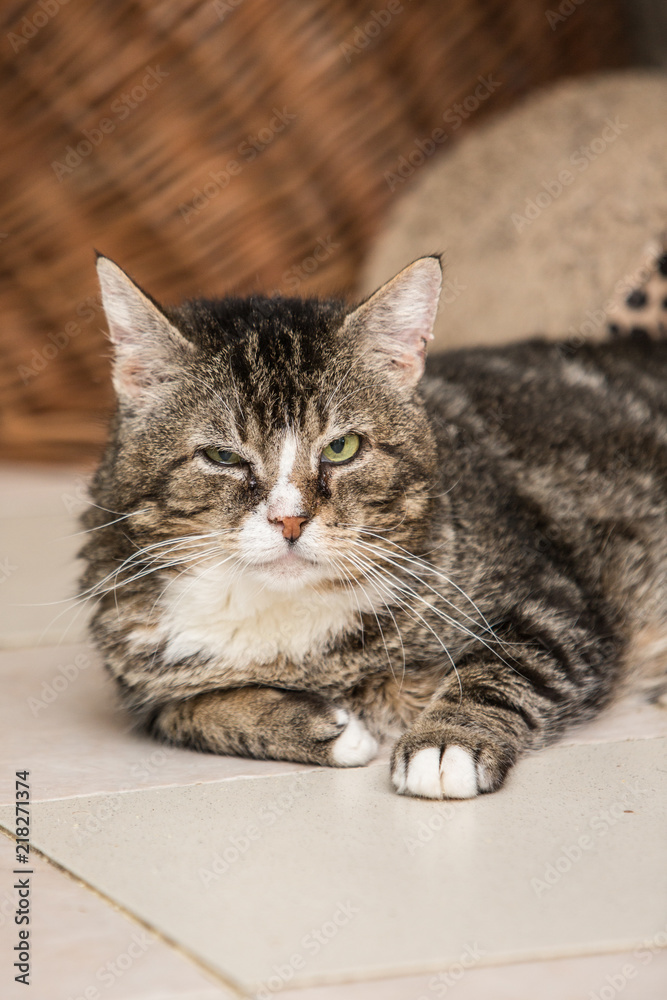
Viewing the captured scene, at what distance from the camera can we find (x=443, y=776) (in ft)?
5.52

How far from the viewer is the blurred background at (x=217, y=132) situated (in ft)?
12.2

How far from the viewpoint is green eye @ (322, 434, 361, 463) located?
1904 mm

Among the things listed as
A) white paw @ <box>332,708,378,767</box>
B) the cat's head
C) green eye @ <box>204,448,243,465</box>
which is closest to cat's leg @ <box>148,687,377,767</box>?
white paw @ <box>332,708,378,767</box>

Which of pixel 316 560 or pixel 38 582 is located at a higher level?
pixel 316 560

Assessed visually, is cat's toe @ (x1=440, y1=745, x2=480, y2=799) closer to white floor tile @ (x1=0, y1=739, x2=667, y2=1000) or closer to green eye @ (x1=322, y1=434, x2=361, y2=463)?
white floor tile @ (x1=0, y1=739, x2=667, y2=1000)

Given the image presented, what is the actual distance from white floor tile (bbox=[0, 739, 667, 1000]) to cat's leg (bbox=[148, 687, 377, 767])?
5 centimetres

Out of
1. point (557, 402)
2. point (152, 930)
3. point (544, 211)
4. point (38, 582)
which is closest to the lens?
point (152, 930)

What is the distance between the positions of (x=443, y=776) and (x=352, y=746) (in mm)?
216

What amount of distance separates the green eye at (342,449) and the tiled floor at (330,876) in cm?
53

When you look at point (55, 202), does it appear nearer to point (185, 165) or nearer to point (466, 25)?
point (185, 165)

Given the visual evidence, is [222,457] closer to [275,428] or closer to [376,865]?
[275,428]

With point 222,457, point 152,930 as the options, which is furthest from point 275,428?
point 152,930

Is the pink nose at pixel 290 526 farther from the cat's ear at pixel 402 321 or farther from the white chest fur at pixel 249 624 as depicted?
Answer: the cat's ear at pixel 402 321

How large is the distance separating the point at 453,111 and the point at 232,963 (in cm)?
380
